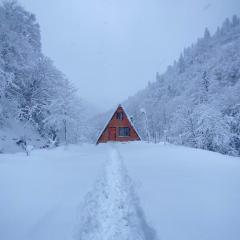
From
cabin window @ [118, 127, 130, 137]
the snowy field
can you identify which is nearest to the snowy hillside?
cabin window @ [118, 127, 130, 137]

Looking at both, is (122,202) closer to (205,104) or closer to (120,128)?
(205,104)

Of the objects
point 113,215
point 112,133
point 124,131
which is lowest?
point 113,215

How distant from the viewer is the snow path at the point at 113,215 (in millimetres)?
5590

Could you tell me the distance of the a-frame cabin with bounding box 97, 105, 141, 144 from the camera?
132 feet

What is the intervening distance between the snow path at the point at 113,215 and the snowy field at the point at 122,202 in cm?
3

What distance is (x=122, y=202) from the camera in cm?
780

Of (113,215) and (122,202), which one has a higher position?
(122,202)

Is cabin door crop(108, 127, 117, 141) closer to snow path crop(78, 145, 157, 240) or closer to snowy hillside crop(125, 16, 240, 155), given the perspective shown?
snowy hillside crop(125, 16, 240, 155)

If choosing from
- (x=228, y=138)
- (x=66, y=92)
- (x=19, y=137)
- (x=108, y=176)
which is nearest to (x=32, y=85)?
(x=66, y=92)

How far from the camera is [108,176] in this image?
1135 centimetres

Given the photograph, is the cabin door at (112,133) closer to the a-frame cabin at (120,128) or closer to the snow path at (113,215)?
the a-frame cabin at (120,128)

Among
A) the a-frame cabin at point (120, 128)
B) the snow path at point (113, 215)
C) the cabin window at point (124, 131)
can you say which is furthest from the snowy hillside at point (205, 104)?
the snow path at point (113, 215)

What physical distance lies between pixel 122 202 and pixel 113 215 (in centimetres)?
108

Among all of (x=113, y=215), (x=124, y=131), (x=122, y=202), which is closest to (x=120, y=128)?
(x=124, y=131)
